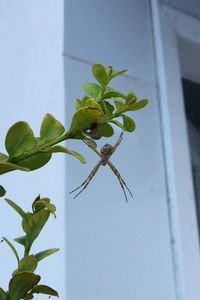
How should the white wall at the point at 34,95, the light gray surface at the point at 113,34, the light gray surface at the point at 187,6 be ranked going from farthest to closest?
the light gray surface at the point at 187,6 → the light gray surface at the point at 113,34 → the white wall at the point at 34,95

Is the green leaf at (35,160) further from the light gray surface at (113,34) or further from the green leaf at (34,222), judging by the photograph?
the light gray surface at (113,34)

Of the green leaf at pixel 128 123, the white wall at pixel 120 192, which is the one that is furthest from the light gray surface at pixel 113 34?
the green leaf at pixel 128 123

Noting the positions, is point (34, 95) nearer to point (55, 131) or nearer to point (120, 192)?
point (120, 192)

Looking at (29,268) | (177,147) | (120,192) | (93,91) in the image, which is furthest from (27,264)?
(177,147)

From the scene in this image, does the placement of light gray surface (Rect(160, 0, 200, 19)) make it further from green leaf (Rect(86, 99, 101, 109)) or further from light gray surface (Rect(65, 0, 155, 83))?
green leaf (Rect(86, 99, 101, 109))

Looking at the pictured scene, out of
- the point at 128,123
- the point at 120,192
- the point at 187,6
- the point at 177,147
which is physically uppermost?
the point at 187,6

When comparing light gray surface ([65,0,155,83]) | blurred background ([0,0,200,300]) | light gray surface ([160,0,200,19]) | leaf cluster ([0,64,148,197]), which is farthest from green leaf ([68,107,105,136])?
light gray surface ([160,0,200,19])
